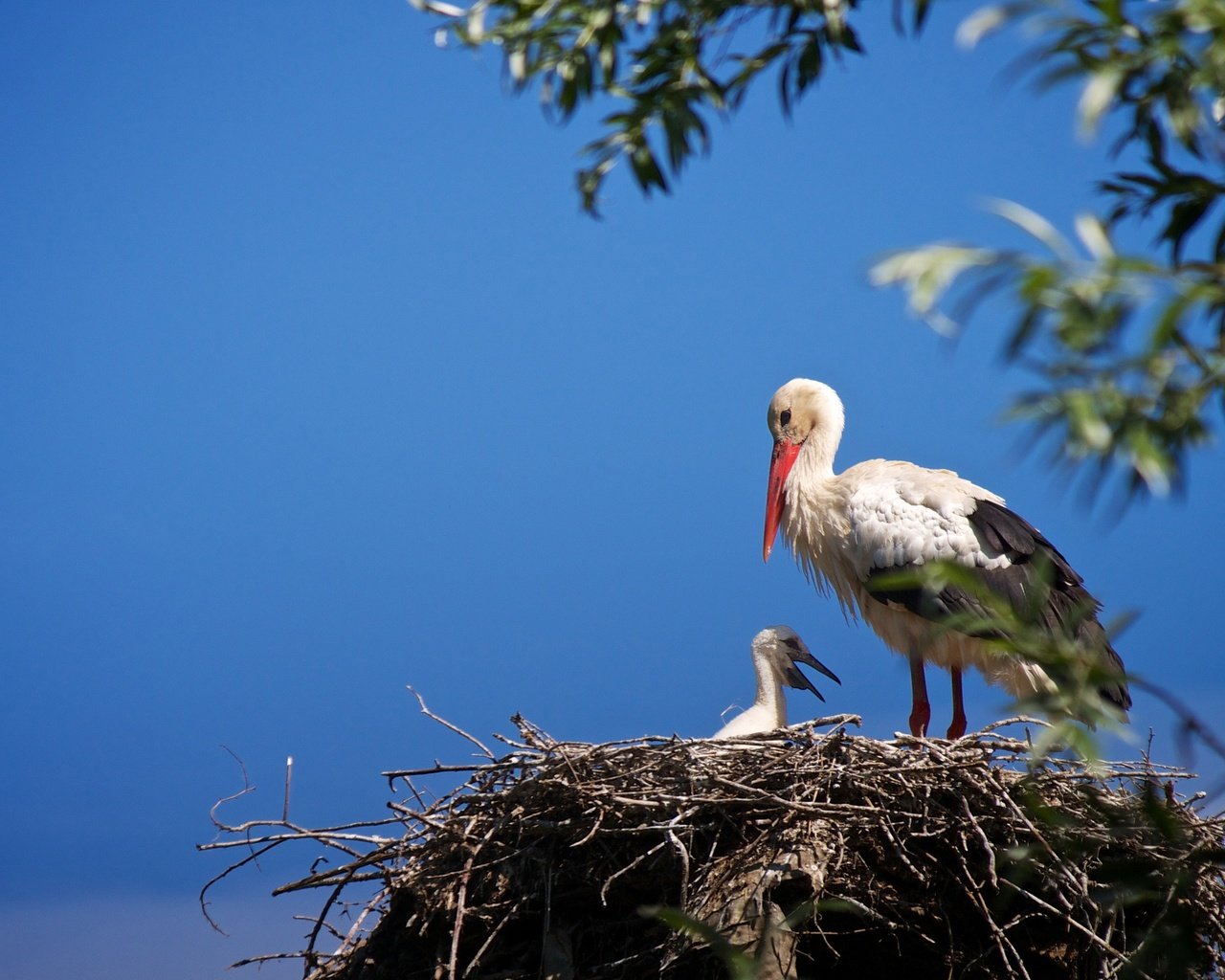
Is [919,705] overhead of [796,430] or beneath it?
beneath

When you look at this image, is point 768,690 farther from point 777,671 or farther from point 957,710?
point 957,710

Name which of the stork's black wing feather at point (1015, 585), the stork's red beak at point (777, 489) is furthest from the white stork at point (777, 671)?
the stork's red beak at point (777, 489)

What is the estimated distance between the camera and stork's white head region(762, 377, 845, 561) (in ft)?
20.4

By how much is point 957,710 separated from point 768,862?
2.23 metres

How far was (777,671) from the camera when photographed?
5.26 meters

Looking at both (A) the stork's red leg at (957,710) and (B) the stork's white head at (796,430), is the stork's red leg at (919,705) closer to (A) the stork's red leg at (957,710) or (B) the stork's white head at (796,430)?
(A) the stork's red leg at (957,710)

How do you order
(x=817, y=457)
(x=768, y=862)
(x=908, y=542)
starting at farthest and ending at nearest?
1. (x=817, y=457)
2. (x=908, y=542)
3. (x=768, y=862)

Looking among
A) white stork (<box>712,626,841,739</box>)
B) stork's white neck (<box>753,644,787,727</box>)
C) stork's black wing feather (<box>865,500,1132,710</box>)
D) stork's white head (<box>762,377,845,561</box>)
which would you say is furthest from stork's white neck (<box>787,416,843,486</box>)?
stork's white neck (<box>753,644,787,727</box>)

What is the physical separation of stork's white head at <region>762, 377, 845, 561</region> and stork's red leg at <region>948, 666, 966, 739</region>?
1.17 m

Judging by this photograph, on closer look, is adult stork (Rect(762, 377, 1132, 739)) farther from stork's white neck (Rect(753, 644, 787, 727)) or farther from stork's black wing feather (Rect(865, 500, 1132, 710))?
stork's white neck (Rect(753, 644, 787, 727))

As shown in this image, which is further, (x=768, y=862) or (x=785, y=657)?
(x=785, y=657)

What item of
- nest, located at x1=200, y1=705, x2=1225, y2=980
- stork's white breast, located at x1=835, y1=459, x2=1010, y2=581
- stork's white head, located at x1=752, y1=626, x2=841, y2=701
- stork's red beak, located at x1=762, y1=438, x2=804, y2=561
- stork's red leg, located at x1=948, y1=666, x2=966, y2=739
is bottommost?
nest, located at x1=200, y1=705, x2=1225, y2=980

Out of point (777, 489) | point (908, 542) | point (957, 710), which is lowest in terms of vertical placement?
point (957, 710)


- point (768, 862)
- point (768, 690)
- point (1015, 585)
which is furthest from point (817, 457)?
point (768, 862)
